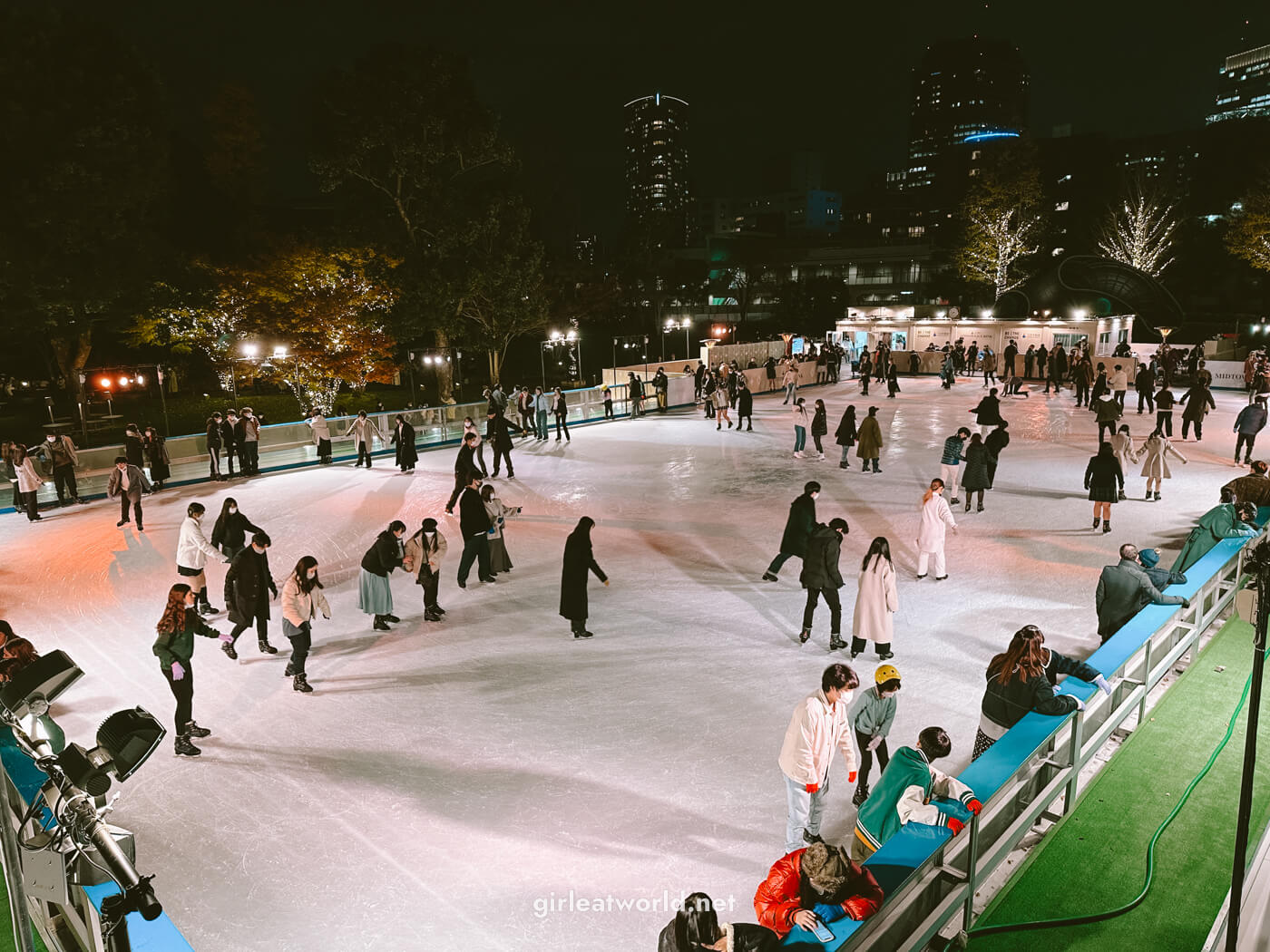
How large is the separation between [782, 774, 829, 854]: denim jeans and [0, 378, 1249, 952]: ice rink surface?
0.45ft

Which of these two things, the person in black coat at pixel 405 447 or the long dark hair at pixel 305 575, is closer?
the long dark hair at pixel 305 575

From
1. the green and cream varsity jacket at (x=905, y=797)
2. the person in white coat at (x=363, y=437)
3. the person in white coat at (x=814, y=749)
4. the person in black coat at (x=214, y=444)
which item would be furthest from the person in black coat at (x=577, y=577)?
the person in black coat at (x=214, y=444)

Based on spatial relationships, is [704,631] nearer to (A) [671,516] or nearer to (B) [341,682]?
(B) [341,682]

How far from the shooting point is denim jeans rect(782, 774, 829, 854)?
15.2 ft

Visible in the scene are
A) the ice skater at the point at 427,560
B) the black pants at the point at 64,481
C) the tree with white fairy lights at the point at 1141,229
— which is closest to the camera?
the ice skater at the point at 427,560

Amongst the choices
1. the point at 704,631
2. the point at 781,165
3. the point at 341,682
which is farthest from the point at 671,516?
the point at 781,165

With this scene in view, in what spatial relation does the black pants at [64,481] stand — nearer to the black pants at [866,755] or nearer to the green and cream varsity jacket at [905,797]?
the black pants at [866,755]

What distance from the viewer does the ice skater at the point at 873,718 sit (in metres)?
4.86

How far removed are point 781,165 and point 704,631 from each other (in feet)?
559

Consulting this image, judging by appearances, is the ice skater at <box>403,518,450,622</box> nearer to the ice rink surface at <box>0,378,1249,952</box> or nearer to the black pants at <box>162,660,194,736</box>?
the ice rink surface at <box>0,378,1249,952</box>

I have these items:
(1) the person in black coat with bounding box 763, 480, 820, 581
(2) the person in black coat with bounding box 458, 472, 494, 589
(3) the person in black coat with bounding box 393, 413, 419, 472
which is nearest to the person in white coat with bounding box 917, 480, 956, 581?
(1) the person in black coat with bounding box 763, 480, 820, 581

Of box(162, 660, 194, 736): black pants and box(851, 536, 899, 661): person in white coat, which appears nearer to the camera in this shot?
box(162, 660, 194, 736): black pants

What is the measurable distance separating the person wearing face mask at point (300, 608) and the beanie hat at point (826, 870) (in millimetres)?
4785

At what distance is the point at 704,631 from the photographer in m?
8.16
